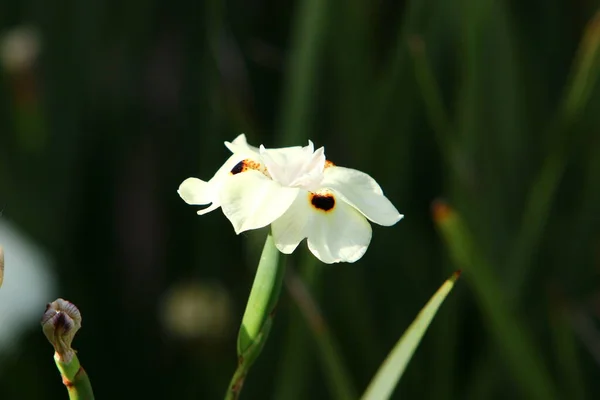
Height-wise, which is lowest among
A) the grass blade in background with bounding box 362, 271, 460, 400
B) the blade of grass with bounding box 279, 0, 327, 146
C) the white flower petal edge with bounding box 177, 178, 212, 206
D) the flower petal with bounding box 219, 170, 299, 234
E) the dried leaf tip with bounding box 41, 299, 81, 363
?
the grass blade in background with bounding box 362, 271, 460, 400

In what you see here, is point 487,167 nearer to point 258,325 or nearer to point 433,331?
point 433,331

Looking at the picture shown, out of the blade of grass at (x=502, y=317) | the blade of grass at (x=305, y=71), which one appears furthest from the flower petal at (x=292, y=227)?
the blade of grass at (x=305, y=71)

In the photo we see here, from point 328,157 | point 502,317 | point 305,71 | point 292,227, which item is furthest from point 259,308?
point 328,157

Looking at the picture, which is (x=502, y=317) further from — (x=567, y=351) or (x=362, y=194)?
(x=362, y=194)

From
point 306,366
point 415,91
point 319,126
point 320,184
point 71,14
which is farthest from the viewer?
point 71,14

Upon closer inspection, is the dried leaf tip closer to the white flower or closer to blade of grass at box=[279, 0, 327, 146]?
the white flower

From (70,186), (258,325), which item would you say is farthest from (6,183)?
(258,325)

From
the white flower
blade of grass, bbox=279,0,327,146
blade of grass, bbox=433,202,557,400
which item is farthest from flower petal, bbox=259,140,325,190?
blade of grass, bbox=279,0,327,146
